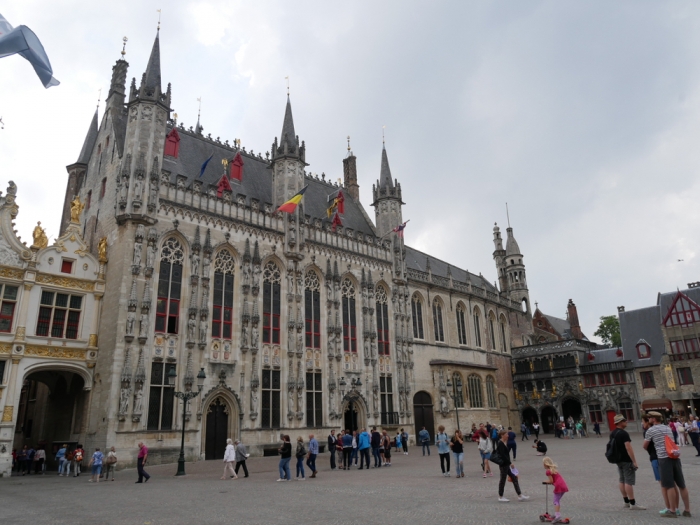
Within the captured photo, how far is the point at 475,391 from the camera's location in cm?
4844

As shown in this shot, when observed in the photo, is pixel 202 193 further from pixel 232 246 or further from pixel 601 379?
pixel 601 379

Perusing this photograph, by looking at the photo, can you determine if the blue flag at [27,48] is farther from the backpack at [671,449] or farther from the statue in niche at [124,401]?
the backpack at [671,449]

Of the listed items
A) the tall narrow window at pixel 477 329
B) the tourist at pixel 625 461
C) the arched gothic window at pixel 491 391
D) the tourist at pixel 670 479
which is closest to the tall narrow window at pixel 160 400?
the tourist at pixel 625 461

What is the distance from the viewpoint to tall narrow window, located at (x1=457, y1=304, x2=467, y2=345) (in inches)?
1992

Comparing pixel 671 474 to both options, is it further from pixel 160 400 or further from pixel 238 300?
pixel 238 300

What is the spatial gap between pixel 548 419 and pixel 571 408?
276 centimetres

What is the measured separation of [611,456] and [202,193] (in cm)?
2805

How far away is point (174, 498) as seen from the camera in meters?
15.0

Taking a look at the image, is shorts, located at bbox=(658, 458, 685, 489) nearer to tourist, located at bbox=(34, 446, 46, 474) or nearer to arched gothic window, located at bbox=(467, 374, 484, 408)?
tourist, located at bbox=(34, 446, 46, 474)

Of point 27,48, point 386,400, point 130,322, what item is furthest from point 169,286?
point 386,400

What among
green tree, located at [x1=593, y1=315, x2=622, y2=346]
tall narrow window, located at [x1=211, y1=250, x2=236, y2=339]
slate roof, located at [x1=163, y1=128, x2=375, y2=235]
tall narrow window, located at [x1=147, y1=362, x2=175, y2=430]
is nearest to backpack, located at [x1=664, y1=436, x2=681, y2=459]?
tall narrow window, located at [x1=147, y1=362, x2=175, y2=430]

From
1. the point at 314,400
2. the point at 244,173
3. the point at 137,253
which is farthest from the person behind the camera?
the point at 244,173

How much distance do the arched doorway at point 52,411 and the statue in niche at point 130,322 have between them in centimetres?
391

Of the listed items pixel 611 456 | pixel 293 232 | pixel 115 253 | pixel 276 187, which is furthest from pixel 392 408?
pixel 611 456
